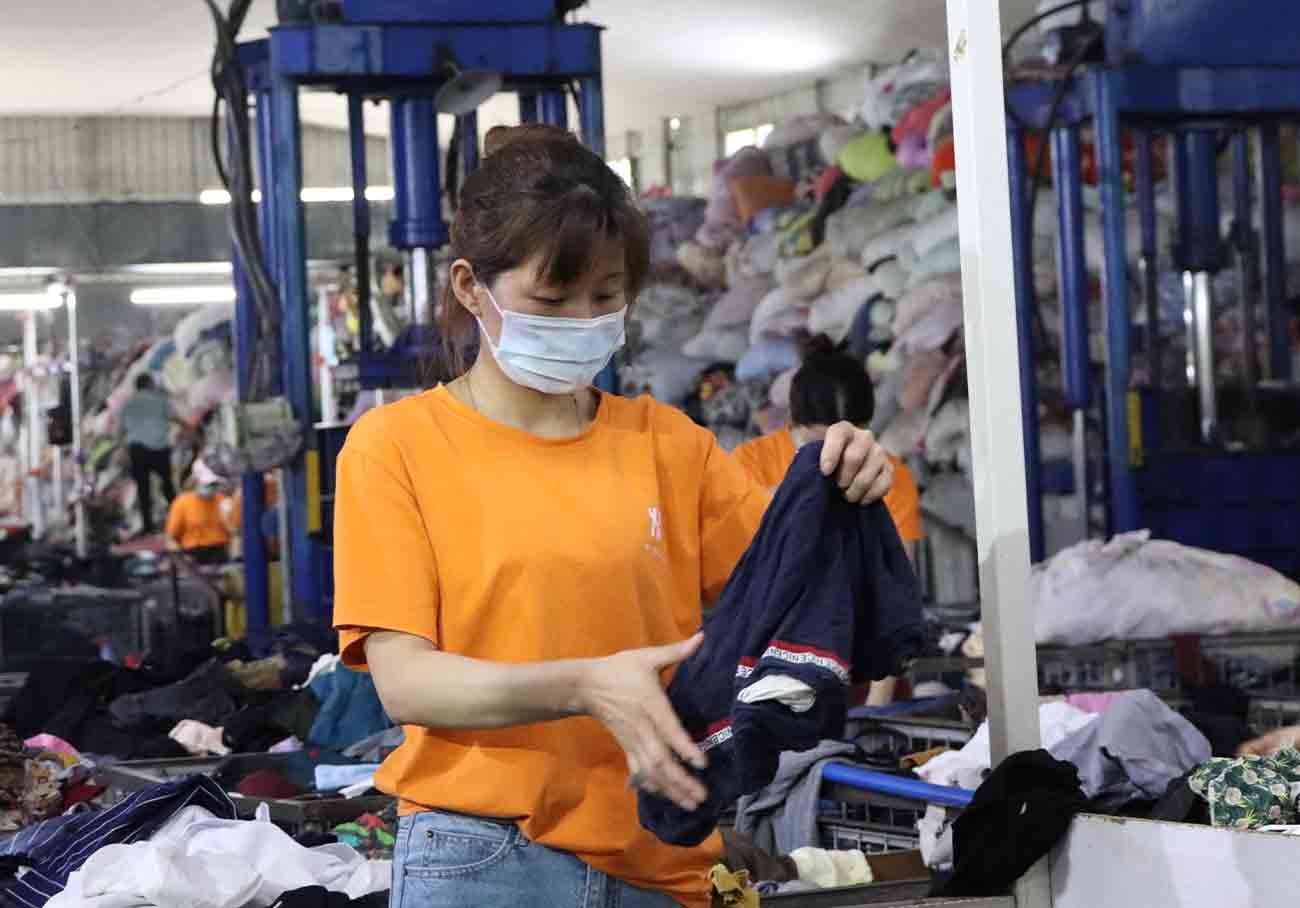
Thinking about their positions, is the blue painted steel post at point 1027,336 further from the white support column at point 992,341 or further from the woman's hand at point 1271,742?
the white support column at point 992,341

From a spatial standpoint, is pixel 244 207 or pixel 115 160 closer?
pixel 244 207

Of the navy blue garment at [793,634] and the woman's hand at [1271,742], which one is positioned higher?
the navy blue garment at [793,634]

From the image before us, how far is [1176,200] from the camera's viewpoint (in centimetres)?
838

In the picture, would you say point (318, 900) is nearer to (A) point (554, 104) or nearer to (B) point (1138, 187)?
(A) point (554, 104)

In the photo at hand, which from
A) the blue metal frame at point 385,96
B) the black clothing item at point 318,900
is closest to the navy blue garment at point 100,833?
the black clothing item at point 318,900

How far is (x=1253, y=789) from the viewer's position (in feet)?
8.39

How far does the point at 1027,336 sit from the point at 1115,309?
2.41 ft

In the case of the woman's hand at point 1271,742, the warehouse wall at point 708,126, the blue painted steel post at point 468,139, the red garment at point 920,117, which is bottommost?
the woman's hand at point 1271,742

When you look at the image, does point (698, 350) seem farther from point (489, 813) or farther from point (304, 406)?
point (489, 813)

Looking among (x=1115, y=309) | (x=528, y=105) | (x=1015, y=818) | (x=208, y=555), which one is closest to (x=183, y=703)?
(x=528, y=105)

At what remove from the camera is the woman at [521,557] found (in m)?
1.78

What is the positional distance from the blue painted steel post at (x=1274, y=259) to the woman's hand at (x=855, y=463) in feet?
22.3

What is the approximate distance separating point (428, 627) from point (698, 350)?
8997mm

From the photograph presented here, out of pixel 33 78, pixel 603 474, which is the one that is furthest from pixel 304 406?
pixel 33 78
